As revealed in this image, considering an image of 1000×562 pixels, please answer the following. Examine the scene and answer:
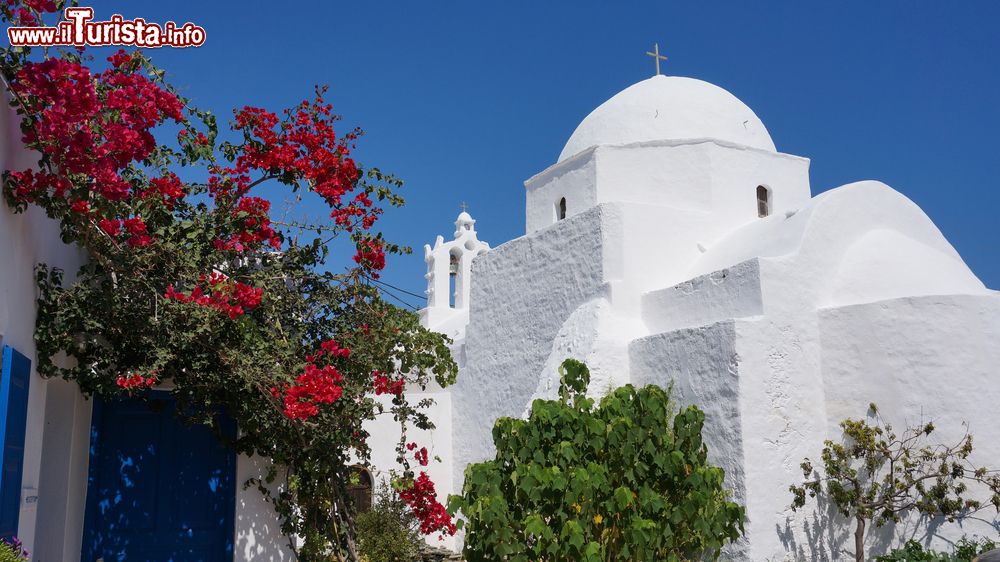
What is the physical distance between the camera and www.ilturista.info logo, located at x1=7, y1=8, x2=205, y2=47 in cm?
471

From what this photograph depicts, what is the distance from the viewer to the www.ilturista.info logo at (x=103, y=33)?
471cm

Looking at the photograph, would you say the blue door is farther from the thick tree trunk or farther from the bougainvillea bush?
the thick tree trunk

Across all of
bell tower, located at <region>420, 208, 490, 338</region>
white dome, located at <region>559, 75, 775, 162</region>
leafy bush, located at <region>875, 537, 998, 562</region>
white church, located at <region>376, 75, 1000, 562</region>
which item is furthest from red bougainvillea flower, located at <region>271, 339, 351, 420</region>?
bell tower, located at <region>420, 208, 490, 338</region>

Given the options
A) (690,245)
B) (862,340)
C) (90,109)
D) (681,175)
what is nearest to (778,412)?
(862,340)

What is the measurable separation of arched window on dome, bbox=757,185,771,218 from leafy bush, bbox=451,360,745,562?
5.70m

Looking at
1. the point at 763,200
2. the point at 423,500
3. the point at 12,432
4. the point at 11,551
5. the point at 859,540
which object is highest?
the point at 763,200

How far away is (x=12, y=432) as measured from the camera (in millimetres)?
4355

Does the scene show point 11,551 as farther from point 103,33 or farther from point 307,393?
point 103,33

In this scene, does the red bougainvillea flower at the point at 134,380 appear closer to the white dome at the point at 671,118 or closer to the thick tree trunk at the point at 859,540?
the thick tree trunk at the point at 859,540

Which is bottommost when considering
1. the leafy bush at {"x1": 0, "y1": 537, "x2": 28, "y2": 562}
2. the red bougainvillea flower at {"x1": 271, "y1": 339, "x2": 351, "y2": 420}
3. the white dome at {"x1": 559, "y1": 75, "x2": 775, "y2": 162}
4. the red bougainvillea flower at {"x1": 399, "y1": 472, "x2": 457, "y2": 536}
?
the leafy bush at {"x1": 0, "y1": 537, "x2": 28, "y2": 562}

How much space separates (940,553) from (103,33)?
7.98 meters

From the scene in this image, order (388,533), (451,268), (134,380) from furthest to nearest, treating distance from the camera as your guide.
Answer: (451,268) < (388,533) < (134,380)

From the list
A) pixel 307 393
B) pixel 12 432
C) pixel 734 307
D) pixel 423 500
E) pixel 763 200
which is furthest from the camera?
pixel 763 200

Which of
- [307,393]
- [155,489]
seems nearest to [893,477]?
[307,393]
